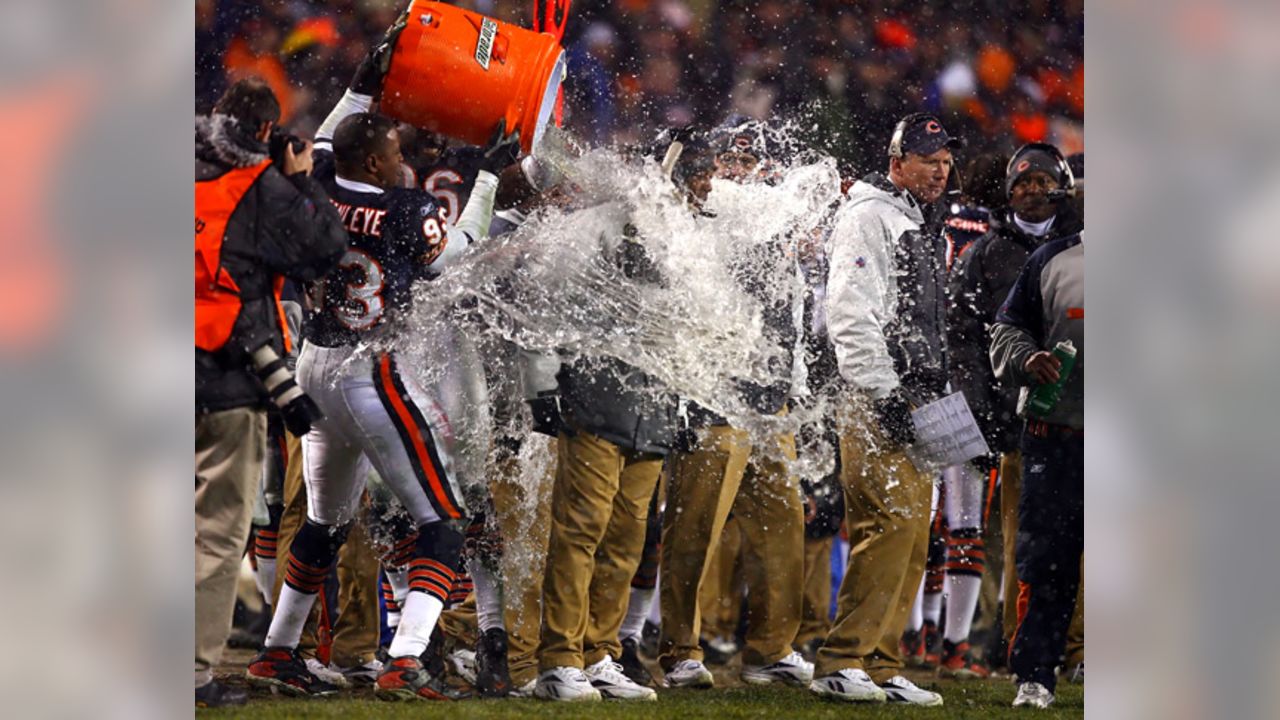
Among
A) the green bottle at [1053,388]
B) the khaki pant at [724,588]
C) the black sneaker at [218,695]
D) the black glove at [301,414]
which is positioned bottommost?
the black sneaker at [218,695]

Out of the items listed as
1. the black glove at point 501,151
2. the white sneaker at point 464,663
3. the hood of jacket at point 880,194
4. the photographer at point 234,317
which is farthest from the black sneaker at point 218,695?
the hood of jacket at point 880,194

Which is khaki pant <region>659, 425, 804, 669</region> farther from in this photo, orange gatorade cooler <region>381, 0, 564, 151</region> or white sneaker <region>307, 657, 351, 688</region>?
orange gatorade cooler <region>381, 0, 564, 151</region>

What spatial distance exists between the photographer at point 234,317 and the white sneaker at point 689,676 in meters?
0.98

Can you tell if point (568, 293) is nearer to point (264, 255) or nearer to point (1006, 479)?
point (264, 255)

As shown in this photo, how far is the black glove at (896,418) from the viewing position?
364cm

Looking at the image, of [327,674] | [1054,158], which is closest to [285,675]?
[327,674]

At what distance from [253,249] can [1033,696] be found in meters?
2.08

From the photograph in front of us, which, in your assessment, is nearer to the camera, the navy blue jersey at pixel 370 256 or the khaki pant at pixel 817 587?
the navy blue jersey at pixel 370 256

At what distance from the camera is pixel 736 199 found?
3.55 metres

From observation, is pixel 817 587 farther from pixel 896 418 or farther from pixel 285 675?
pixel 285 675

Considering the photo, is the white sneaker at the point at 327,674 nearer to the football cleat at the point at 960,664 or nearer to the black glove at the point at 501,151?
the black glove at the point at 501,151
